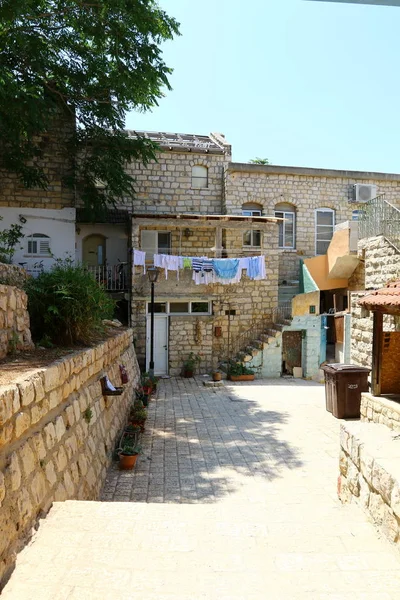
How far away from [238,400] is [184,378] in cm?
411

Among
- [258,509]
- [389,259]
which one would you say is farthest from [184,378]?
[258,509]

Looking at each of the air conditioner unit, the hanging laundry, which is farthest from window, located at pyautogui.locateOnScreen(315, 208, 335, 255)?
the hanging laundry

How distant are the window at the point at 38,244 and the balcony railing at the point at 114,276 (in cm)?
184

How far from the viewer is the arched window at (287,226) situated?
1864 cm

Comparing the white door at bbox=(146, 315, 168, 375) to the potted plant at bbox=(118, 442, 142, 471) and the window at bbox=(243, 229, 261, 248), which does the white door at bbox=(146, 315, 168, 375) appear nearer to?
the window at bbox=(243, 229, 261, 248)

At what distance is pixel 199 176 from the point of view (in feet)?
59.2

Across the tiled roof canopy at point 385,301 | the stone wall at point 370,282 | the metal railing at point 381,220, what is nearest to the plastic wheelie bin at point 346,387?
the stone wall at point 370,282

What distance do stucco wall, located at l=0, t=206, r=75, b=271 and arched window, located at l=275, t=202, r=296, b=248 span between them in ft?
30.0

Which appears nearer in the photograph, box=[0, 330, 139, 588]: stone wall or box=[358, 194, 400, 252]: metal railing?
box=[0, 330, 139, 588]: stone wall

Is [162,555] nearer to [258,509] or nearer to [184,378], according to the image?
[258,509]

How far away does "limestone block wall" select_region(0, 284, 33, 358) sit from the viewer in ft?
16.7

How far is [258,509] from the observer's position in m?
4.05

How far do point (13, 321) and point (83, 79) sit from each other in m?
11.2

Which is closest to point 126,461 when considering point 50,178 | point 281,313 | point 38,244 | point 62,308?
point 62,308
